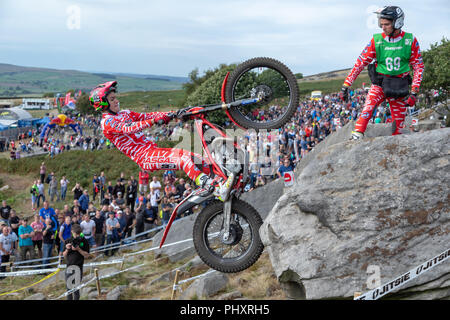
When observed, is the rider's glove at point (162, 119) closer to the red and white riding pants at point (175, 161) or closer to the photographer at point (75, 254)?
the red and white riding pants at point (175, 161)

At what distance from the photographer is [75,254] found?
35.6 ft

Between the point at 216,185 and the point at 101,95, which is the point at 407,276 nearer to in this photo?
the point at 216,185

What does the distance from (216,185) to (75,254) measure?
5778 mm

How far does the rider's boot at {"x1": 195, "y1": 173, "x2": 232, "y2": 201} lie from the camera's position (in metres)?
6.59

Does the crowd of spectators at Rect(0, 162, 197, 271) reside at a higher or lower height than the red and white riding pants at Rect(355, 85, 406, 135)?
lower

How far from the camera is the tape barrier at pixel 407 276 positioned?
19.2ft

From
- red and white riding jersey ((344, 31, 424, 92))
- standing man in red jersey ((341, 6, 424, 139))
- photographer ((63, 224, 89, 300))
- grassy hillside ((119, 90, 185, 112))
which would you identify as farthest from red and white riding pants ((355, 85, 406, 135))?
grassy hillside ((119, 90, 185, 112))

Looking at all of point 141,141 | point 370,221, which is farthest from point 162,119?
point 370,221

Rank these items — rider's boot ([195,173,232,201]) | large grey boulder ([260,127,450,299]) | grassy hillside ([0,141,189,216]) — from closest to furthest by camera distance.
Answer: large grey boulder ([260,127,450,299])
rider's boot ([195,173,232,201])
grassy hillside ([0,141,189,216])

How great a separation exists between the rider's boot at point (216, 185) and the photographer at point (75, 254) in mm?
5192

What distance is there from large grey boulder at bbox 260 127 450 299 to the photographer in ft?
19.5

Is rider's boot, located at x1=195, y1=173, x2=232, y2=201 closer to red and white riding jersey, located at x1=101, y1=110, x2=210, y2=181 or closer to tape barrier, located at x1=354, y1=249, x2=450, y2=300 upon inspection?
red and white riding jersey, located at x1=101, y1=110, x2=210, y2=181

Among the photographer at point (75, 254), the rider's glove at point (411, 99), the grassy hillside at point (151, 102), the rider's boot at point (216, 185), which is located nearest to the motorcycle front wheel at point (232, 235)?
the rider's boot at point (216, 185)

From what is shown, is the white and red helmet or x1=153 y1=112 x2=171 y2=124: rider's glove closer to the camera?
x1=153 y1=112 x2=171 y2=124: rider's glove
